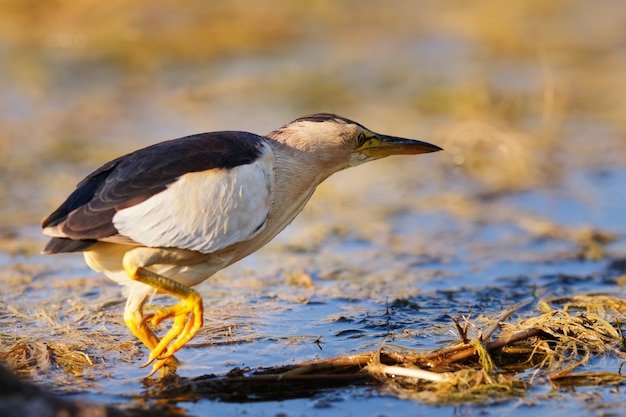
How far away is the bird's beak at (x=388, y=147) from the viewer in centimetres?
568

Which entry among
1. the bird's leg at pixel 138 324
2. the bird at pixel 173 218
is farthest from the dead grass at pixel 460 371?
the bird at pixel 173 218

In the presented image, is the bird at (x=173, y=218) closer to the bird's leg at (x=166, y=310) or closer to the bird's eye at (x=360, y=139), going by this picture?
the bird's leg at (x=166, y=310)

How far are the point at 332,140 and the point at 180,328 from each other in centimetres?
132

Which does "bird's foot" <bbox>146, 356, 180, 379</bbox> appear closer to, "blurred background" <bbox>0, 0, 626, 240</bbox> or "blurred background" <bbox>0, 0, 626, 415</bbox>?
"blurred background" <bbox>0, 0, 626, 415</bbox>

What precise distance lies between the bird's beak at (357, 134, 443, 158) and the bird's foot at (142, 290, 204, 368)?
4.46 feet

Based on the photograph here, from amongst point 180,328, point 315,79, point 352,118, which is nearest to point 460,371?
point 180,328

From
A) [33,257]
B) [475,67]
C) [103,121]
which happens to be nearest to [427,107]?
[475,67]

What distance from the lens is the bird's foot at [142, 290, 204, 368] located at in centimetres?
493

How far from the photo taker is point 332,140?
5.51 meters

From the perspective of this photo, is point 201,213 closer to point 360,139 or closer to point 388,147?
point 360,139

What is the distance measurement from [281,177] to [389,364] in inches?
44.7

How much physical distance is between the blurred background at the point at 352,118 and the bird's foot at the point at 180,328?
0.14 meters

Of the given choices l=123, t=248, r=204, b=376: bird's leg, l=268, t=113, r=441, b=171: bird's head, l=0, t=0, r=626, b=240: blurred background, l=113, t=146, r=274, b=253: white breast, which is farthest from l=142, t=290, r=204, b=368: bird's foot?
l=0, t=0, r=626, b=240: blurred background

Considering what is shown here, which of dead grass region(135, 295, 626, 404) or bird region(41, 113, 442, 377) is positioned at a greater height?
bird region(41, 113, 442, 377)
